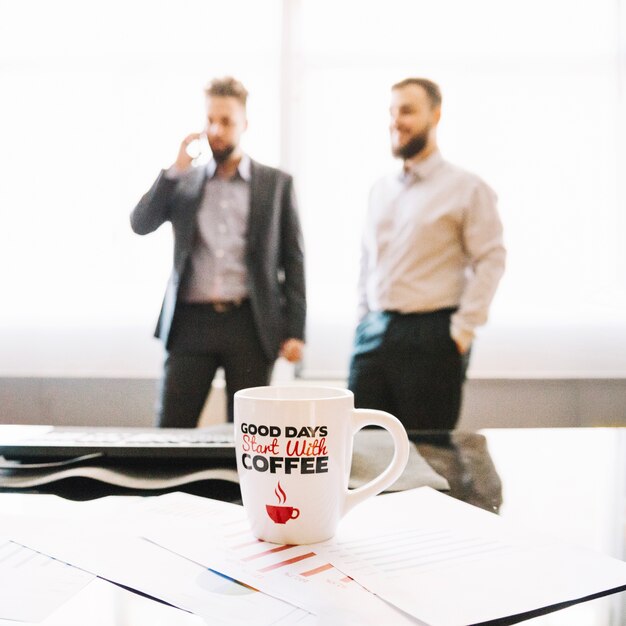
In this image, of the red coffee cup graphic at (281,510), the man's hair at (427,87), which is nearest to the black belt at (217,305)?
the man's hair at (427,87)

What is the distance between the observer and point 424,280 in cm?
223

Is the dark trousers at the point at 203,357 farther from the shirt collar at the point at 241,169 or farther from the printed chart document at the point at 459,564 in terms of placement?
the printed chart document at the point at 459,564

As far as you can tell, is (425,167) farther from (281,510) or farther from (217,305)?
(281,510)

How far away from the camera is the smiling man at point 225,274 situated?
2268 mm

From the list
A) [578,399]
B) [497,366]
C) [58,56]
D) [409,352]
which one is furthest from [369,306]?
[58,56]

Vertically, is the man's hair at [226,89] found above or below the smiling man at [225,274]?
above

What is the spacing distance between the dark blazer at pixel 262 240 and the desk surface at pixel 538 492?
133cm

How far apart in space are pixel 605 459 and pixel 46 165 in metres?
2.78

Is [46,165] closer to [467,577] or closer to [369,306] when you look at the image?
[369,306]

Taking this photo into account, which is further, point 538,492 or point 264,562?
point 538,492

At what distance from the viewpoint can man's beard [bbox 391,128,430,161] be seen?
2.33 metres

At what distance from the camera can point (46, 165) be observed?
3057 mm

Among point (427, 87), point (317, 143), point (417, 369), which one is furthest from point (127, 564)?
point (317, 143)

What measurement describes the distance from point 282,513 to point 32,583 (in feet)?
0.55
